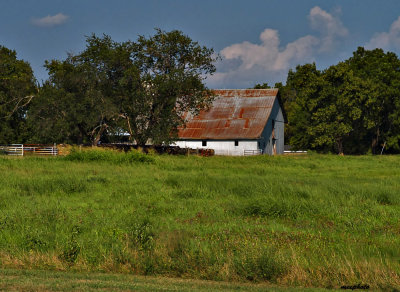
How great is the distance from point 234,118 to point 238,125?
1577mm

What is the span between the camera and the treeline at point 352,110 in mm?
60531

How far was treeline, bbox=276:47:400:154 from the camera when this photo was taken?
6053 cm

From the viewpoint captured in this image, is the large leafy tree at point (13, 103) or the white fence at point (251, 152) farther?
the white fence at point (251, 152)

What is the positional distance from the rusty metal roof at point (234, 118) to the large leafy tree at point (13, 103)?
59.8 feet

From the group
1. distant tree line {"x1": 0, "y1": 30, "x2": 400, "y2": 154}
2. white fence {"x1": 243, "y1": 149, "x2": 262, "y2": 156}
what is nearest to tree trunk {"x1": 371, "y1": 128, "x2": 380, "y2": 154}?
white fence {"x1": 243, "y1": 149, "x2": 262, "y2": 156}

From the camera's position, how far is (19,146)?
50469 mm

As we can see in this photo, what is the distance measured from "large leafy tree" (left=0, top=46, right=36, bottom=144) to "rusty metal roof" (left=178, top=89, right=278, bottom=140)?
18.2m

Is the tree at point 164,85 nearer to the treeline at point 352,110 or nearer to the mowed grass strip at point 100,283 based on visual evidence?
the treeline at point 352,110

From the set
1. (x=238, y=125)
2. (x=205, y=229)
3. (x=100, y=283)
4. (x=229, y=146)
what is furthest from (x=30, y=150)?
(x=100, y=283)

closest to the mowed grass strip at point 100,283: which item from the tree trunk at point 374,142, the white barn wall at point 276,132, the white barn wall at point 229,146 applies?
the white barn wall at point 229,146

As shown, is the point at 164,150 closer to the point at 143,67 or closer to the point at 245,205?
the point at 143,67

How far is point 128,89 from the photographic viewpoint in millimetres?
48469

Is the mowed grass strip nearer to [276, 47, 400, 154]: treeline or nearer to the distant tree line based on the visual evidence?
the distant tree line

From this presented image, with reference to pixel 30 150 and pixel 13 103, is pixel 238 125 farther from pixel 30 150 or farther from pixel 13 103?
pixel 13 103
